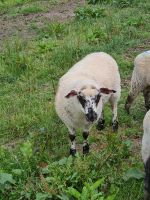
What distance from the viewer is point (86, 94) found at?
6230mm

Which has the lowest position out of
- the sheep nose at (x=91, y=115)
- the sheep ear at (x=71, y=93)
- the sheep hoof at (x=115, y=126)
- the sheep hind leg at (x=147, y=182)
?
the sheep hoof at (x=115, y=126)

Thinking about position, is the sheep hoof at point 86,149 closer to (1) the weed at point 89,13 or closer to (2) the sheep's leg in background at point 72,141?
(2) the sheep's leg in background at point 72,141

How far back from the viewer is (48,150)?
6855 millimetres

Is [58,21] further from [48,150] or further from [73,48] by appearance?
[48,150]

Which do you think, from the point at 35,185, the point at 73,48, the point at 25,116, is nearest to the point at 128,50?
the point at 73,48

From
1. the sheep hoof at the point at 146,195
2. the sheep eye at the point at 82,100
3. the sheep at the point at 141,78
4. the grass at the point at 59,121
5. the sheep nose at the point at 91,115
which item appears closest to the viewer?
the sheep hoof at the point at 146,195

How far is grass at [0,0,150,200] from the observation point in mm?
5652

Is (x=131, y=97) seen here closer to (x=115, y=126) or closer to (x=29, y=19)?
(x=115, y=126)

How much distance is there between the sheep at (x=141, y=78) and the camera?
310 inches

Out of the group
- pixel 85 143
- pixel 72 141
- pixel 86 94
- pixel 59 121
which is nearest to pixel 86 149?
pixel 85 143

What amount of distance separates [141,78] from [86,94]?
1.94 meters

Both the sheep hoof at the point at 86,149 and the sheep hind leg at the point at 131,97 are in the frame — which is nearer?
the sheep hoof at the point at 86,149

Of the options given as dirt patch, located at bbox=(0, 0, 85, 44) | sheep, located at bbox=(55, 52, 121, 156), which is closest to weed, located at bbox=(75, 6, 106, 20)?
dirt patch, located at bbox=(0, 0, 85, 44)

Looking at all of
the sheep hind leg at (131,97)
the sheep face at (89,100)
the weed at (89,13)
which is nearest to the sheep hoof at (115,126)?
the sheep hind leg at (131,97)
